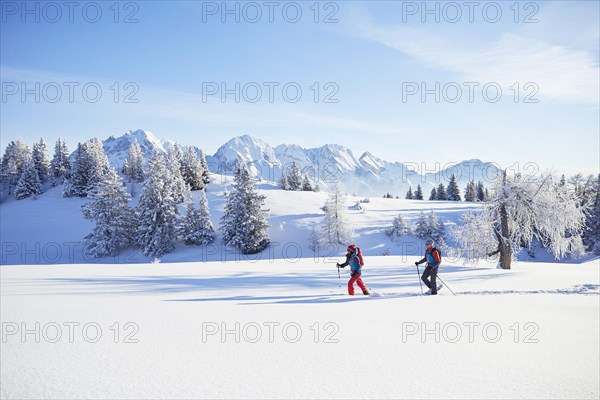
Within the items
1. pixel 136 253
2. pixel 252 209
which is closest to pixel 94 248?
pixel 136 253

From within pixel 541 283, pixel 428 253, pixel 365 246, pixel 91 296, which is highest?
pixel 428 253

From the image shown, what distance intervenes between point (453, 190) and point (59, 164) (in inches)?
4258

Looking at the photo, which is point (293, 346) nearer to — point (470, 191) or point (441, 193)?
point (441, 193)

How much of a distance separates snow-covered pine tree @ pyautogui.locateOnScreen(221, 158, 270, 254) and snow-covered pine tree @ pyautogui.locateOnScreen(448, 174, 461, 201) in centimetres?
7140

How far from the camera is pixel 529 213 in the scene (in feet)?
67.1

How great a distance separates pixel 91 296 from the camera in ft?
28.2

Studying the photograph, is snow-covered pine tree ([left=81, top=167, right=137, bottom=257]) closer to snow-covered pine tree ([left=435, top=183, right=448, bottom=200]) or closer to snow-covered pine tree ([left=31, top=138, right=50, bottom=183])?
→ snow-covered pine tree ([left=31, top=138, right=50, bottom=183])

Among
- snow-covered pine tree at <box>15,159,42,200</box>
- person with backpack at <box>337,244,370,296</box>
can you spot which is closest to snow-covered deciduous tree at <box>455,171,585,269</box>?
person with backpack at <box>337,244,370,296</box>

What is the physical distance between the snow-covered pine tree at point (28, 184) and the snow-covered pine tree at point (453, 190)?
10824 centimetres

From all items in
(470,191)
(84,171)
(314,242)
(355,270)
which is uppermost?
(84,171)

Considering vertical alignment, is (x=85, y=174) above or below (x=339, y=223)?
above

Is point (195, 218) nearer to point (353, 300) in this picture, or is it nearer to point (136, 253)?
point (136, 253)

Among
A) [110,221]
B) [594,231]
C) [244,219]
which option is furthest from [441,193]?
[110,221]

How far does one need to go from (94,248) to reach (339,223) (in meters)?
36.8
